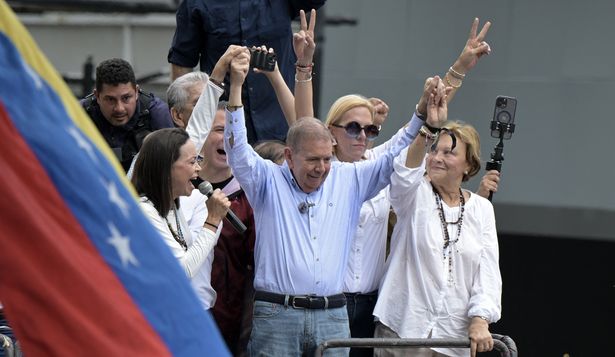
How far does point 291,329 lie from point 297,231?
0.46 m

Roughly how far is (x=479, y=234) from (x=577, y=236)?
3036 millimetres

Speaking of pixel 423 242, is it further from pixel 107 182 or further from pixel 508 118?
pixel 107 182

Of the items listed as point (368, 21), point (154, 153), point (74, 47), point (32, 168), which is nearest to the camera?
point (32, 168)

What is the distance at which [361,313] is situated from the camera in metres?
6.25

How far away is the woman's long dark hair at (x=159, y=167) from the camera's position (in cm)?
524

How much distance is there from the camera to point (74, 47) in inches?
531

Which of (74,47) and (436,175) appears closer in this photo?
(436,175)

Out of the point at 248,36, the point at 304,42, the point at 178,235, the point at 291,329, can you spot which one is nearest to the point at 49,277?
the point at 178,235

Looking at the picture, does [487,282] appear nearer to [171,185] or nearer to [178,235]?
[178,235]

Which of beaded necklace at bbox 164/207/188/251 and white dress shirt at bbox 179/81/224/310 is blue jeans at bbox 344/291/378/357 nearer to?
white dress shirt at bbox 179/81/224/310

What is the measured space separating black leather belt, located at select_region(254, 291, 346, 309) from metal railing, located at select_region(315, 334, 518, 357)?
7.7 inches

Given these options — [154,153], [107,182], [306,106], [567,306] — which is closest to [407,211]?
[306,106]

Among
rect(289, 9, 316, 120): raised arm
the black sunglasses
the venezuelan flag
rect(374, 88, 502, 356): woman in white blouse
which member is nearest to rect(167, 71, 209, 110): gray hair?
rect(289, 9, 316, 120): raised arm

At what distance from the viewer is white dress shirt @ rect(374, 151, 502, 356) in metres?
6.05
